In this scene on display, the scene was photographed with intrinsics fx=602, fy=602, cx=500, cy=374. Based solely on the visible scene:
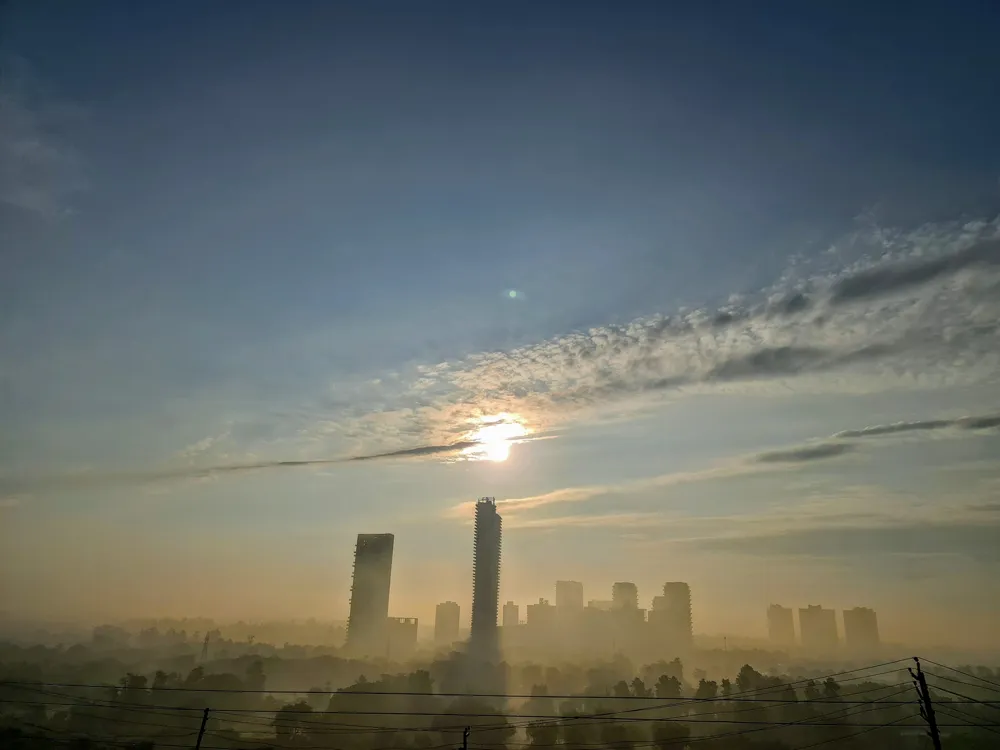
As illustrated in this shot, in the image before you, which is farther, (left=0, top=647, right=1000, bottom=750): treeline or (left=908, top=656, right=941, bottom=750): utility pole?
(left=0, top=647, right=1000, bottom=750): treeline

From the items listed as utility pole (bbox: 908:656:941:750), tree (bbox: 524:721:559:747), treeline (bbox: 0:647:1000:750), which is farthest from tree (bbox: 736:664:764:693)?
utility pole (bbox: 908:656:941:750)

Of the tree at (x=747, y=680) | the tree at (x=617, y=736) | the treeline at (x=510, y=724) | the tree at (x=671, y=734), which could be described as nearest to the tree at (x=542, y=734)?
the treeline at (x=510, y=724)

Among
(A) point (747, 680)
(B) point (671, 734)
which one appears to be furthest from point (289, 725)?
(A) point (747, 680)

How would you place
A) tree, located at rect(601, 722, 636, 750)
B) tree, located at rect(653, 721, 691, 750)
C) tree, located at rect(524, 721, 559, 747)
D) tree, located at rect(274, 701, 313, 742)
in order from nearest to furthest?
tree, located at rect(653, 721, 691, 750) < tree, located at rect(601, 722, 636, 750) < tree, located at rect(274, 701, 313, 742) < tree, located at rect(524, 721, 559, 747)

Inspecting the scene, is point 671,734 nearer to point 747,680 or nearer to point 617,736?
point 617,736

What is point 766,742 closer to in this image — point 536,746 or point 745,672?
point 745,672

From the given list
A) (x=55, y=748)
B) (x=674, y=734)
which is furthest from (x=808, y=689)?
(x=55, y=748)

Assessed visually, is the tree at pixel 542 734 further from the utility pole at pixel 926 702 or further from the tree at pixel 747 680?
the utility pole at pixel 926 702

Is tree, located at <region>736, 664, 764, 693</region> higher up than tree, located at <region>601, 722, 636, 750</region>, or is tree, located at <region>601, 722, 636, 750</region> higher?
tree, located at <region>736, 664, 764, 693</region>

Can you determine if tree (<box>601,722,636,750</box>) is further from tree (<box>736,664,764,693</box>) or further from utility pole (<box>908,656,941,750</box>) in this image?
utility pole (<box>908,656,941,750</box>)

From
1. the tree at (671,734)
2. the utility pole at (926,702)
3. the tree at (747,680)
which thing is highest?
the utility pole at (926,702)

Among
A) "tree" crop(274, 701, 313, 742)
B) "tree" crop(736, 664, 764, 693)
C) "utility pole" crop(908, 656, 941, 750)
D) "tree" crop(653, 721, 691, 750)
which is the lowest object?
"tree" crop(274, 701, 313, 742)

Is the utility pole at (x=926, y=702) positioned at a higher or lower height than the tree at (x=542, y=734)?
higher
